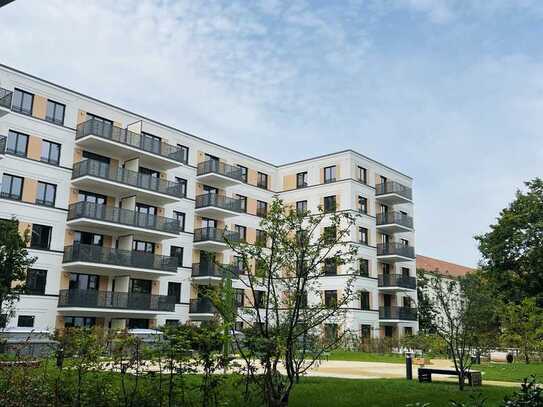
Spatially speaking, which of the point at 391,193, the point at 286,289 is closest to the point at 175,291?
the point at 391,193

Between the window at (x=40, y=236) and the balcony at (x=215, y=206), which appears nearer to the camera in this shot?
the window at (x=40, y=236)

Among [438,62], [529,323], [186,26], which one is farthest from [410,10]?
[529,323]

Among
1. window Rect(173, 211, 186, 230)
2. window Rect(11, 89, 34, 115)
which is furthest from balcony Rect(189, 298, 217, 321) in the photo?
window Rect(11, 89, 34, 115)

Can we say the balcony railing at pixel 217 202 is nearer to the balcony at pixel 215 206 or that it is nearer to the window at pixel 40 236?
the balcony at pixel 215 206

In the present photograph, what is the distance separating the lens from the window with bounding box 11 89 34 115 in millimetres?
29241

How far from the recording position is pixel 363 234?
4416cm

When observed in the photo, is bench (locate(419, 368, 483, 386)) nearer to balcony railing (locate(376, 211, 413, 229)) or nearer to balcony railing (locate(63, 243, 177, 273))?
balcony railing (locate(63, 243, 177, 273))

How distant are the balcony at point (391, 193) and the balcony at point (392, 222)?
1314 millimetres

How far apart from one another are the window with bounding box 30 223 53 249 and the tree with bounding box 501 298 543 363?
978 inches

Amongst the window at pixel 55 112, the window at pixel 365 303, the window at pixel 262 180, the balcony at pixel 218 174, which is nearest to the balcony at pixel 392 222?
the window at pixel 365 303

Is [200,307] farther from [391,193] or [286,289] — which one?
[286,289]

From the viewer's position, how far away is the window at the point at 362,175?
44.6 meters

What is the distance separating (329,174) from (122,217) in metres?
19.0

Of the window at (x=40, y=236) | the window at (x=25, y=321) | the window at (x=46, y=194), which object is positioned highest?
the window at (x=46, y=194)
